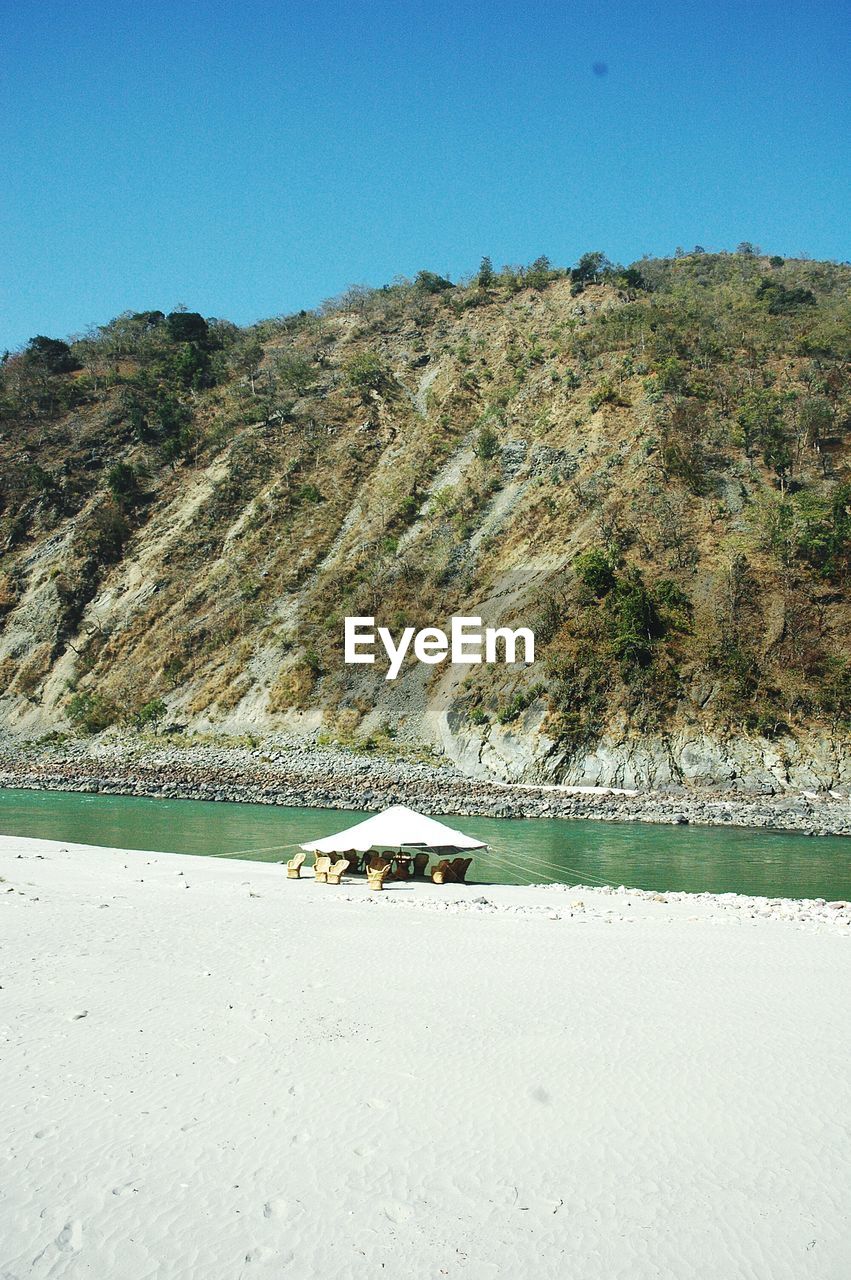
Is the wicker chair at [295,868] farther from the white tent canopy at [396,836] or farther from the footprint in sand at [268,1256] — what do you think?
the footprint in sand at [268,1256]

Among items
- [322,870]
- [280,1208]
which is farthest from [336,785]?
[280,1208]

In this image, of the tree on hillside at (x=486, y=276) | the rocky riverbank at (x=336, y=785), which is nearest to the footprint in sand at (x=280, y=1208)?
the rocky riverbank at (x=336, y=785)

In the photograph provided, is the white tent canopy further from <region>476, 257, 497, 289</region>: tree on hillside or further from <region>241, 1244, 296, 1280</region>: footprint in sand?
<region>476, 257, 497, 289</region>: tree on hillside

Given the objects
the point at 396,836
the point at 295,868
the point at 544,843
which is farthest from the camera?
the point at 544,843

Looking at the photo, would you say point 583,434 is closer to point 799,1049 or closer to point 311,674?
point 311,674

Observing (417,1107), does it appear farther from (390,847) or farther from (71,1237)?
(390,847)
